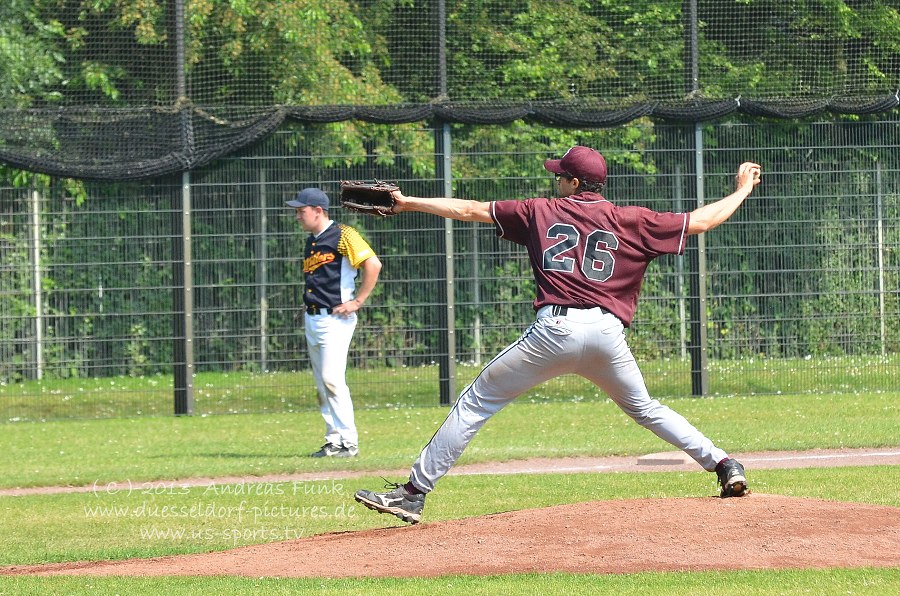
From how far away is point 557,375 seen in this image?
23.7 feet

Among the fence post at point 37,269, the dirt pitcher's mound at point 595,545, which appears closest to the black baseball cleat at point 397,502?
the dirt pitcher's mound at point 595,545

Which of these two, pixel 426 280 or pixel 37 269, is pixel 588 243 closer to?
pixel 426 280

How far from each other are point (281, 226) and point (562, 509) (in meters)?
8.84

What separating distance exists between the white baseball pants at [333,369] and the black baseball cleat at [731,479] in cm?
441

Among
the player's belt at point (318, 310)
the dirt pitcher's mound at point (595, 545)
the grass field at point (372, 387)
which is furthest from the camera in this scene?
the grass field at point (372, 387)

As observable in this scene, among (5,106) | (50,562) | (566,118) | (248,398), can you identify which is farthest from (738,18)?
(50,562)

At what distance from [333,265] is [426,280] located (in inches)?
166

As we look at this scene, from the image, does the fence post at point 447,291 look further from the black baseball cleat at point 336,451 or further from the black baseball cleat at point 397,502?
the black baseball cleat at point 397,502

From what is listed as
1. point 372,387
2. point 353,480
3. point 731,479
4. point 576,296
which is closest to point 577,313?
point 576,296

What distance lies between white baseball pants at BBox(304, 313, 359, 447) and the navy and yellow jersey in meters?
0.17

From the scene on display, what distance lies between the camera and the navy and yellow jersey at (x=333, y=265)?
442 inches

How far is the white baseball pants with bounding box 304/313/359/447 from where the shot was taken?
11.1 meters

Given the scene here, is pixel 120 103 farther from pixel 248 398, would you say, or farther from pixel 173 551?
pixel 173 551

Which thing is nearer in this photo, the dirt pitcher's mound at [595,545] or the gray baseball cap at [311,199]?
the dirt pitcher's mound at [595,545]
